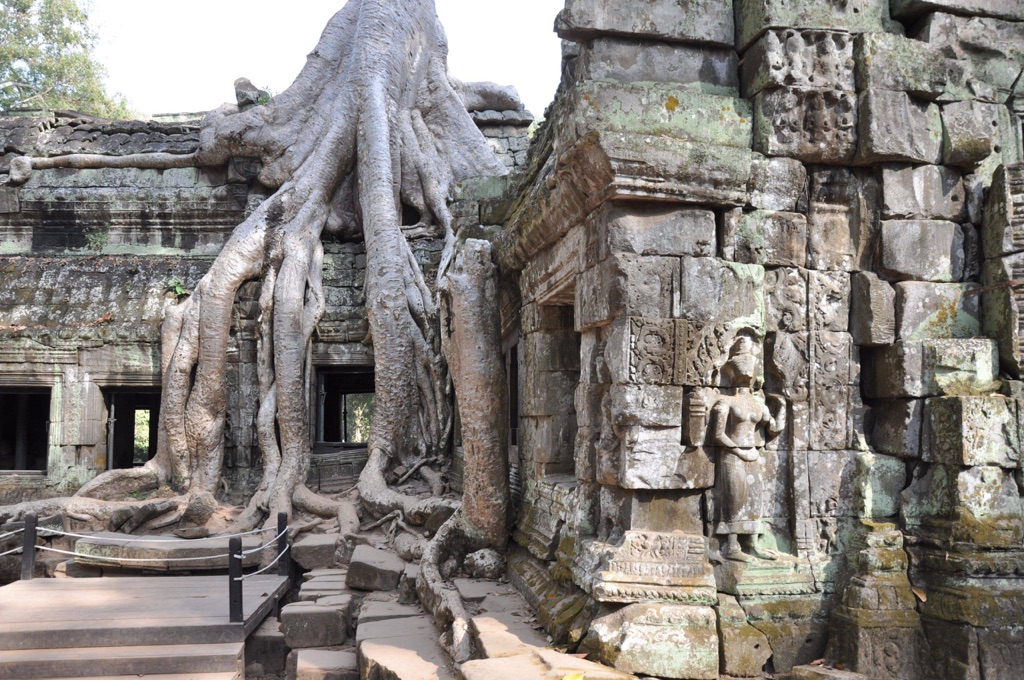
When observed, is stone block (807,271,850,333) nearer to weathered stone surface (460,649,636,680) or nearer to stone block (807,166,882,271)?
stone block (807,166,882,271)

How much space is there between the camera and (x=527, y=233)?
4.66 meters

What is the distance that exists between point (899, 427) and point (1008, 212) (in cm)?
116

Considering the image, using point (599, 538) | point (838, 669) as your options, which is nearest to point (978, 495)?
point (838, 669)

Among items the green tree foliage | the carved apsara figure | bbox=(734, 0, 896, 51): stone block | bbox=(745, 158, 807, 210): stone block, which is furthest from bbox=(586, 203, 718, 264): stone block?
the green tree foliage

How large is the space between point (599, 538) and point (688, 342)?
0.99 m

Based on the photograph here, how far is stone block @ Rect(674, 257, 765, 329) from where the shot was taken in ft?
11.8

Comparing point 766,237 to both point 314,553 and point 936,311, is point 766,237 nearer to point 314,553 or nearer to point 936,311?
point 936,311

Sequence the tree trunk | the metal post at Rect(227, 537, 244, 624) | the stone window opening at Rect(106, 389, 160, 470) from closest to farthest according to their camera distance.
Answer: the metal post at Rect(227, 537, 244, 624)
the tree trunk
the stone window opening at Rect(106, 389, 160, 470)

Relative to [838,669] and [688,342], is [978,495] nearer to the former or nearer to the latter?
[838,669]

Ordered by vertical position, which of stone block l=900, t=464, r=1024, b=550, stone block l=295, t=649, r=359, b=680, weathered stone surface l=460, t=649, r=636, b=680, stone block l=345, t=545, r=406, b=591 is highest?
stone block l=900, t=464, r=1024, b=550

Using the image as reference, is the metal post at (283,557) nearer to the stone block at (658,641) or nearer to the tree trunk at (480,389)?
the tree trunk at (480,389)

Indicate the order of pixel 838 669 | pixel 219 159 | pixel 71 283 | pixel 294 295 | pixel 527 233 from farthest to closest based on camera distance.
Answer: pixel 219 159, pixel 71 283, pixel 294 295, pixel 527 233, pixel 838 669

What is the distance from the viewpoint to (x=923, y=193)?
12.8 ft

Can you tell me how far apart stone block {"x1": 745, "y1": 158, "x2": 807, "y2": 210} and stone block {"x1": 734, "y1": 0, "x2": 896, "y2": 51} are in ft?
2.06
